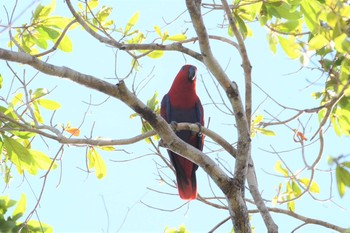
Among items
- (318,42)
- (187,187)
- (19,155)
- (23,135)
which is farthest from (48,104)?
(318,42)

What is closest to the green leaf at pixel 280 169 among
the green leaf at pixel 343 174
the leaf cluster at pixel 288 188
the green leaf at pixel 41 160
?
the leaf cluster at pixel 288 188

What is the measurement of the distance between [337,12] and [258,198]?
165 cm

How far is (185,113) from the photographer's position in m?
5.48

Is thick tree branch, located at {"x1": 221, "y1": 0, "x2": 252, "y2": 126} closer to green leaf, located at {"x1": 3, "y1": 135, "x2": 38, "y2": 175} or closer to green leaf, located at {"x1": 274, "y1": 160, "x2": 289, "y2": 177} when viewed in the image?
green leaf, located at {"x1": 274, "y1": 160, "x2": 289, "y2": 177}

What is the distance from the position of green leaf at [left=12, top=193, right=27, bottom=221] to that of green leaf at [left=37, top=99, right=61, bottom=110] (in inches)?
24.8

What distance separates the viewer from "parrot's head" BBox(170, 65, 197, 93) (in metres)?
5.64

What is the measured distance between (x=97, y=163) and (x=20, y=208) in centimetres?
57

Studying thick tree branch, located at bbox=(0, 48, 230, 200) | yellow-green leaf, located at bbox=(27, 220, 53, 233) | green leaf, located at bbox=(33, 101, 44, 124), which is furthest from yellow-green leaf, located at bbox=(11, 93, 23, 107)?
thick tree branch, located at bbox=(0, 48, 230, 200)

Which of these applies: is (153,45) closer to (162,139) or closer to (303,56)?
(162,139)

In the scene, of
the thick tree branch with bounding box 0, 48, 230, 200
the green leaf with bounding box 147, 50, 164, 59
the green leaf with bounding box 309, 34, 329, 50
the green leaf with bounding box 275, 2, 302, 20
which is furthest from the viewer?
the green leaf with bounding box 147, 50, 164, 59

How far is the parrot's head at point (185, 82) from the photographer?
18.5 feet

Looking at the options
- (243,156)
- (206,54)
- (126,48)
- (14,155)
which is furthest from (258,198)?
(14,155)

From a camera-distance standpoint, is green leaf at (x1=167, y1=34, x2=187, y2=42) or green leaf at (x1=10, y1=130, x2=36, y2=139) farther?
green leaf at (x1=167, y1=34, x2=187, y2=42)

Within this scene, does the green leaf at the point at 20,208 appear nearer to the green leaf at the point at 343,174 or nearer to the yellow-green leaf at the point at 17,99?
the yellow-green leaf at the point at 17,99
